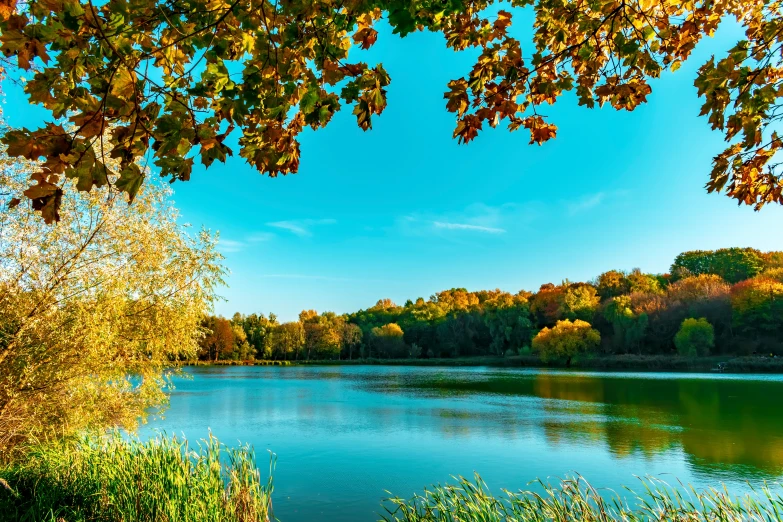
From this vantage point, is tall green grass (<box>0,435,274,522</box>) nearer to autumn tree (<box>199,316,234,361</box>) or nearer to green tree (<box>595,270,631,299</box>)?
autumn tree (<box>199,316,234,361</box>)

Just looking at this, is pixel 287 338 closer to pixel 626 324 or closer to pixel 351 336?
pixel 351 336

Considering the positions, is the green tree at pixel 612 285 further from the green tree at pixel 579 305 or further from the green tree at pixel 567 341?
the green tree at pixel 567 341

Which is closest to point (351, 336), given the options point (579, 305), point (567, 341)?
point (567, 341)

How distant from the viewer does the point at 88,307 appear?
8.25m

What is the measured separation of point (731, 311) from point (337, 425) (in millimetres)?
48075

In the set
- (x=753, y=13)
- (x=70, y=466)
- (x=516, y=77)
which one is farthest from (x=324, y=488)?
(x=753, y=13)

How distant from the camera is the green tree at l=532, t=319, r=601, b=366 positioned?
53250 millimetres

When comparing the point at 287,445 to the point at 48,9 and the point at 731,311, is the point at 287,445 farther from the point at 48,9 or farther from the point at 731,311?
the point at 731,311

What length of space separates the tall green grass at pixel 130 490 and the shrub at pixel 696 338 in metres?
50.3

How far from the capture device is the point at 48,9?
1.84 metres

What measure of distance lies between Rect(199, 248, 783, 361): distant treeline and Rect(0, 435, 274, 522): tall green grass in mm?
43220

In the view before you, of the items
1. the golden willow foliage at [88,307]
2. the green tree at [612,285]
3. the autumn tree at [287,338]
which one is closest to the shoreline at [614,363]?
the autumn tree at [287,338]

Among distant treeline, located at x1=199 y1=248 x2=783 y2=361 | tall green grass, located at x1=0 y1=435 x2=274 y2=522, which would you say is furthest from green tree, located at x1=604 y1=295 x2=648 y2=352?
tall green grass, located at x1=0 y1=435 x2=274 y2=522

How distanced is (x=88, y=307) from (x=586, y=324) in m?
54.5
